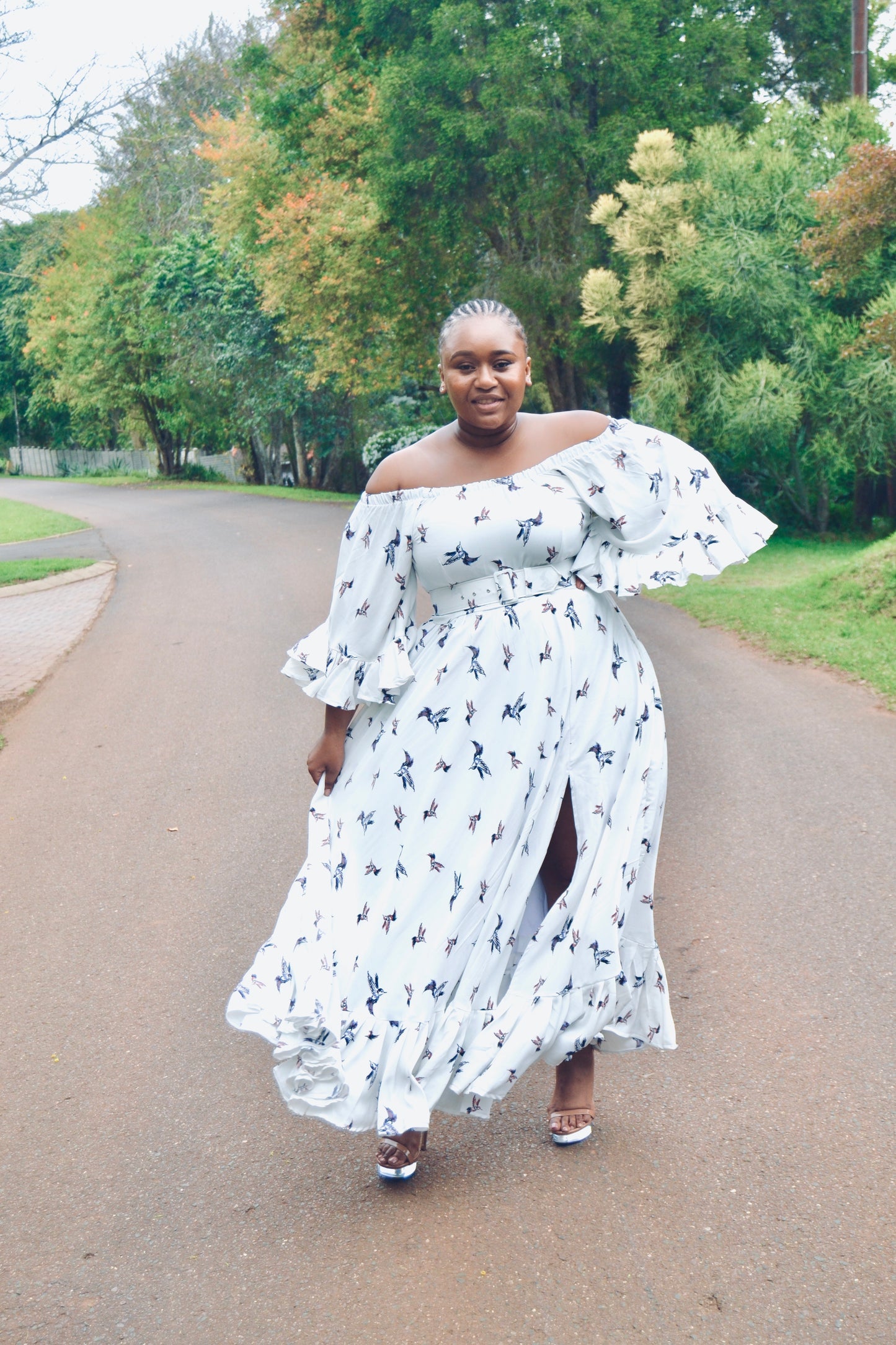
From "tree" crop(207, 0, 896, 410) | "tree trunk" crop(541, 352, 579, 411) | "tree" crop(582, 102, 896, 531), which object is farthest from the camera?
Answer: "tree trunk" crop(541, 352, 579, 411)

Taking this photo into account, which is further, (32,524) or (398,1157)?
(32,524)

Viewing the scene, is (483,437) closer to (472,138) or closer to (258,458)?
(472,138)

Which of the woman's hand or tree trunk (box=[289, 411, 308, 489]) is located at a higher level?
tree trunk (box=[289, 411, 308, 489])

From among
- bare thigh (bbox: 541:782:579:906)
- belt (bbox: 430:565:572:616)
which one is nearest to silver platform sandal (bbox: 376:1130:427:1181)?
bare thigh (bbox: 541:782:579:906)

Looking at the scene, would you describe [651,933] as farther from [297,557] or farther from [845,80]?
[845,80]

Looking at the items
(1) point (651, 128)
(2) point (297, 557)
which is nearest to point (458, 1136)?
(2) point (297, 557)

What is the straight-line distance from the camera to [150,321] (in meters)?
36.7

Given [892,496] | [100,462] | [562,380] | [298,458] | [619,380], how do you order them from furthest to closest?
[100,462]
[298,458]
[562,380]
[619,380]
[892,496]

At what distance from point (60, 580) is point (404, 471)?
13787mm

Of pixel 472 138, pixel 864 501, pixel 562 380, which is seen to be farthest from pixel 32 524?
pixel 864 501

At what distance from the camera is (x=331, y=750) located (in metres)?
3.32

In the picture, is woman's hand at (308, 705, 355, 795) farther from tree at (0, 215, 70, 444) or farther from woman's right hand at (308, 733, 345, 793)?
tree at (0, 215, 70, 444)

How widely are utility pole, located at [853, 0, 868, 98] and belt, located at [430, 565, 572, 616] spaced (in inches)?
647

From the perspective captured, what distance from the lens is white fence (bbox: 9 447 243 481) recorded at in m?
46.4
